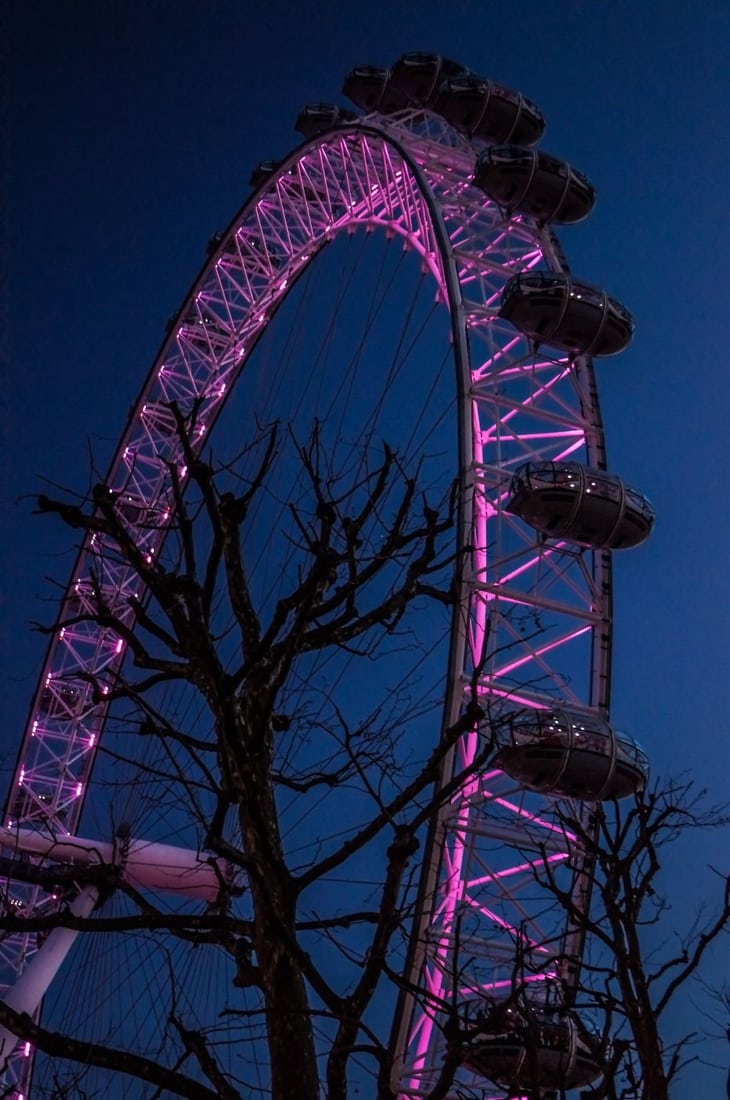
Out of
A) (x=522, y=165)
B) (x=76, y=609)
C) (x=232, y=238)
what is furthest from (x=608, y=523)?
(x=76, y=609)

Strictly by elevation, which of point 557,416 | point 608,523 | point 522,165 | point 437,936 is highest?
point 522,165

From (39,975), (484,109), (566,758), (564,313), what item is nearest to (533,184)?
(484,109)

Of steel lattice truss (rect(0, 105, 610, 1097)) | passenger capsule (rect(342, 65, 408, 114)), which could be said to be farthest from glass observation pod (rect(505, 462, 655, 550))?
passenger capsule (rect(342, 65, 408, 114))

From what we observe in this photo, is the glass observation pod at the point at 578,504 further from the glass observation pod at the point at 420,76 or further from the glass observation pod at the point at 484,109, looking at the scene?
the glass observation pod at the point at 420,76

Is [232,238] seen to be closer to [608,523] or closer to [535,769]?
[608,523]

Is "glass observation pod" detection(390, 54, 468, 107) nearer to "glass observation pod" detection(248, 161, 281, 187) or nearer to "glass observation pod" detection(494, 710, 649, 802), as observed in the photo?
"glass observation pod" detection(248, 161, 281, 187)

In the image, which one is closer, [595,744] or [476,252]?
[595,744]

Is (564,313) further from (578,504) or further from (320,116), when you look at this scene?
(320,116)
